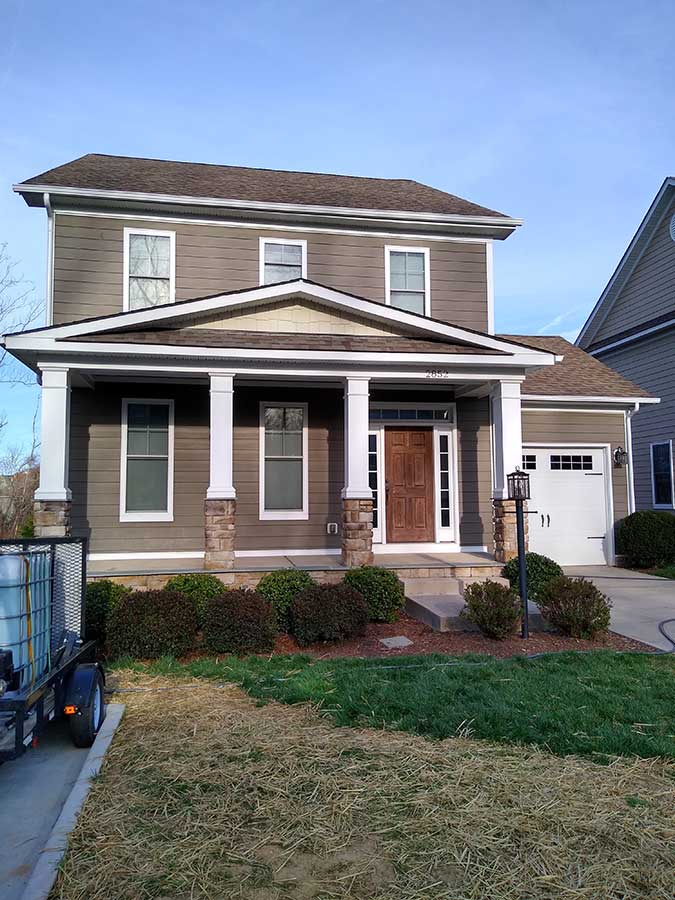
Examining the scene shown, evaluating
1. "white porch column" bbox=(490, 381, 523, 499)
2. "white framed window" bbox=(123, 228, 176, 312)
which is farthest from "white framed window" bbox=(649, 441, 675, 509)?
"white framed window" bbox=(123, 228, 176, 312)

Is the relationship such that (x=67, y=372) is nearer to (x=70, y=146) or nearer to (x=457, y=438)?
(x=457, y=438)

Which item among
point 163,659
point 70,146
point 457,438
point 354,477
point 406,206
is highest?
point 70,146

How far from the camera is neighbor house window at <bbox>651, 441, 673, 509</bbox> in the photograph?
13.9m

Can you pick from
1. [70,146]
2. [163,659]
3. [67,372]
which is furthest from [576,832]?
[70,146]

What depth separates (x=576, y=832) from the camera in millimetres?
2898

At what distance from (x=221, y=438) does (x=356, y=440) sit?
1913 mm

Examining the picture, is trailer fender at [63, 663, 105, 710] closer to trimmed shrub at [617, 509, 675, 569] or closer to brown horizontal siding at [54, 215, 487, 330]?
brown horizontal siding at [54, 215, 487, 330]

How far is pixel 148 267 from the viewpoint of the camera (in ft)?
34.4

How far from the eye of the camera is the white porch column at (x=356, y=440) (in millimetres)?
8953

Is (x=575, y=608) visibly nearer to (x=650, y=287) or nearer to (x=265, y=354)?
(x=265, y=354)

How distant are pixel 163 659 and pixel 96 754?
2357 millimetres

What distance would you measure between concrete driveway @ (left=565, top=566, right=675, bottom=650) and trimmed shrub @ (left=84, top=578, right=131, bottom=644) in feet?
18.8

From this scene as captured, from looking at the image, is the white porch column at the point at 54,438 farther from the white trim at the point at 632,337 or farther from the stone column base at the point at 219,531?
the white trim at the point at 632,337

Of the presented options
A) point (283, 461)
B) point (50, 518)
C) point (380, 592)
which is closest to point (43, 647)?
point (380, 592)
